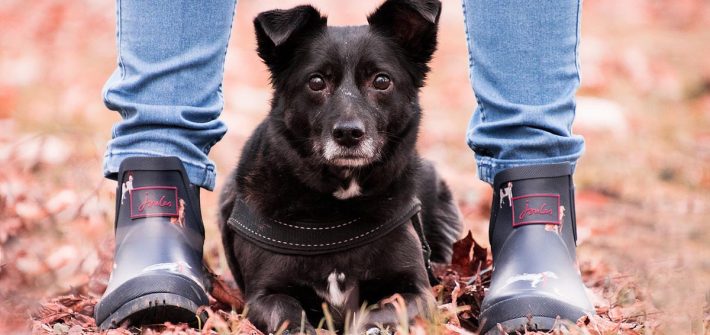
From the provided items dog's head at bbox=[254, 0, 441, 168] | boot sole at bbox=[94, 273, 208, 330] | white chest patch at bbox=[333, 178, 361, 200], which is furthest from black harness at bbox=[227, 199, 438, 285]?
boot sole at bbox=[94, 273, 208, 330]

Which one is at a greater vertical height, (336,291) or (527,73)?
(527,73)

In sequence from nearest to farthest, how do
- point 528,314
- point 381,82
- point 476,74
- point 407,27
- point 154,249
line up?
point 528,314 < point 154,249 < point 476,74 < point 381,82 < point 407,27

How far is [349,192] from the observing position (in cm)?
303

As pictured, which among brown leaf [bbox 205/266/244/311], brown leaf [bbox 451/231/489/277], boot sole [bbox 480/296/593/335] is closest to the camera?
boot sole [bbox 480/296/593/335]

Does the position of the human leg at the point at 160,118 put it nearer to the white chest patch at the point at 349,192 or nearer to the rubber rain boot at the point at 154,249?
the rubber rain boot at the point at 154,249

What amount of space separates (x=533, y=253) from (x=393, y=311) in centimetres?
49

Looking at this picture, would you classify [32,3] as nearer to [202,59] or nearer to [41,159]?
[41,159]

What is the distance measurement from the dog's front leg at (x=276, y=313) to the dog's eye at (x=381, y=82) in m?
0.81

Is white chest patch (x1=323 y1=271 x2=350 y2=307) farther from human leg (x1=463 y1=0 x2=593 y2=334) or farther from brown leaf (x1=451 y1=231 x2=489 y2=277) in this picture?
brown leaf (x1=451 y1=231 x2=489 y2=277)

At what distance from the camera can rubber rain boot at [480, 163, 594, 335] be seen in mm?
2572

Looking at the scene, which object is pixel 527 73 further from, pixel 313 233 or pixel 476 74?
pixel 313 233

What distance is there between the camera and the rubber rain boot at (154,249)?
2.63m

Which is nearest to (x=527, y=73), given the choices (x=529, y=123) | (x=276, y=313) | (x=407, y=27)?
(x=529, y=123)

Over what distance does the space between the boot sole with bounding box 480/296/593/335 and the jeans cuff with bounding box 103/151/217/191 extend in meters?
1.14
